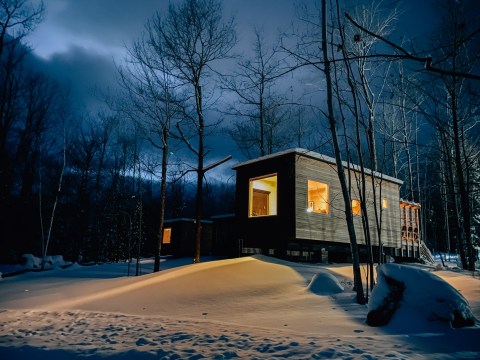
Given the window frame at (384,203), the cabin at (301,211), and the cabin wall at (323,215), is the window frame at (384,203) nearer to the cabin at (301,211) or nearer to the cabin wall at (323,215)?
the cabin at (301,211)

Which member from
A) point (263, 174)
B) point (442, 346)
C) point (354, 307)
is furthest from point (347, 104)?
point (263, 174)

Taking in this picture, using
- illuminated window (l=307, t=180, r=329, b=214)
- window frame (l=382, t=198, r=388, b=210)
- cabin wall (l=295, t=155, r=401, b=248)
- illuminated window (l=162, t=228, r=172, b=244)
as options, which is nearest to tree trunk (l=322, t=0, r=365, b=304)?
cabin wall (l=295, t=155, r=401, b=248)

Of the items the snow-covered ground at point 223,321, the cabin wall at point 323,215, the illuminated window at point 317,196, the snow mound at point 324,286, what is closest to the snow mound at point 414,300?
the snow-covered ground at point 223,321

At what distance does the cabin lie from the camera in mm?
12898

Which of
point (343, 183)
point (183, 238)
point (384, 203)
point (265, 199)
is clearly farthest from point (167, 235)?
point (343, 183)

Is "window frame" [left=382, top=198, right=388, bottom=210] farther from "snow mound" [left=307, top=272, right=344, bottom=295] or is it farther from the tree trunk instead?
the tree trunk

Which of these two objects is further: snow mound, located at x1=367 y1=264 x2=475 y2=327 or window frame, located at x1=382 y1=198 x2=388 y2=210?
window frame, located at x1=382 y1=198 x2=388 y2=210

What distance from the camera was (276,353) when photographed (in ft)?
10.4

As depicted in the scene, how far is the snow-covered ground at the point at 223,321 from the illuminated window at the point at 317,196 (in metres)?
6.14

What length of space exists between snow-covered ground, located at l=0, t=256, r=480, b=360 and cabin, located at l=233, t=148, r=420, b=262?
4.39m

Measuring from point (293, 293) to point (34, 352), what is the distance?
5248 millimetres

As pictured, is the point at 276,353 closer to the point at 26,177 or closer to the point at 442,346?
the point at 442,346

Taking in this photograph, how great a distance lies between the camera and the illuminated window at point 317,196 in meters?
14.3

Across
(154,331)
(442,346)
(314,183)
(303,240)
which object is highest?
(314,183)
